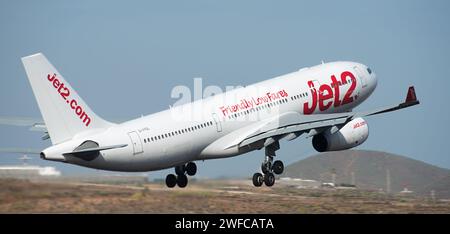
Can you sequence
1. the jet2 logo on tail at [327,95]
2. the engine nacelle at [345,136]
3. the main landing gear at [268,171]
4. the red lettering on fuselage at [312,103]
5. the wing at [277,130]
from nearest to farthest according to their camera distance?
1. the wing at [277,130]
2. the main landing gear at [268,171]
3. the engine nacelle at [345,136]
4. the red lettering on fuselage at [312,103]
5. the jet2 logo on tail at [327,95]

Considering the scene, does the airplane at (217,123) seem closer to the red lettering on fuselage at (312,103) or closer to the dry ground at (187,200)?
the red lettering on fuselage at (312,103)

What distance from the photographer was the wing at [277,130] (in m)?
61.2

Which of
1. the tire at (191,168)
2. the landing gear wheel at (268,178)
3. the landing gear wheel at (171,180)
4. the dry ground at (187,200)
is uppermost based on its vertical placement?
the tire at (191,168)

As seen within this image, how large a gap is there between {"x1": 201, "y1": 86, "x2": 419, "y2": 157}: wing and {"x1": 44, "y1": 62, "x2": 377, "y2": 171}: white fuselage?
271mm

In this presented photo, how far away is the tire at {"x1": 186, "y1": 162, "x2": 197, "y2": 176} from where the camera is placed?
62750mm

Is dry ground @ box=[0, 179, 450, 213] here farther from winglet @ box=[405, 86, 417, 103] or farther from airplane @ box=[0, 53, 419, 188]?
winglet @ box=[405, 86, 417, 103]

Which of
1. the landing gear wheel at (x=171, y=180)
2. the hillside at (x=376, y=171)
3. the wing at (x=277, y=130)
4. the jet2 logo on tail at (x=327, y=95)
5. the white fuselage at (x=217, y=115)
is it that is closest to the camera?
the white fuselage at (x=217, y=115)

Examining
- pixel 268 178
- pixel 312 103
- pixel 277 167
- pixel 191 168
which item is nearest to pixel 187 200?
pixel 191 168

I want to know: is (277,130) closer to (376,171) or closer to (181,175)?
(181,175)

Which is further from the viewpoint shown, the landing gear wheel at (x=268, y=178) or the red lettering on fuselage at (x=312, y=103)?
the red lettering on fuselage at (x=312, y=103)

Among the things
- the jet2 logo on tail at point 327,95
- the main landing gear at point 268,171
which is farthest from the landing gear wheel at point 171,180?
the jet2 logo on tail at point 327,95

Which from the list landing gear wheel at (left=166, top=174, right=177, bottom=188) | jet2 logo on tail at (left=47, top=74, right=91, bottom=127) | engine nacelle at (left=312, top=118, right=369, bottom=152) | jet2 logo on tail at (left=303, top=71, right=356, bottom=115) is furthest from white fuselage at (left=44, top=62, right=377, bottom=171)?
landing gear wheel at (left=166, top=174, right=177, bottom=188)

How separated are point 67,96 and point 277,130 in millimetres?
12653

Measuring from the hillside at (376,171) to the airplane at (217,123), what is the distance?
16286mm
